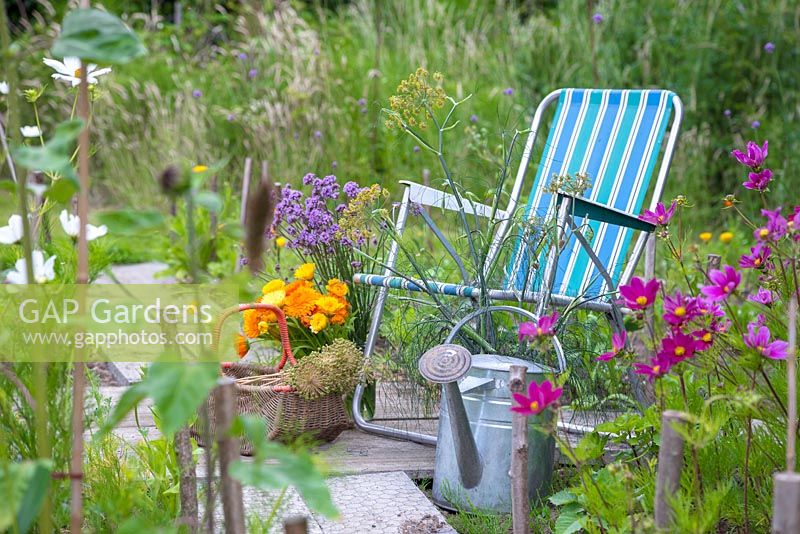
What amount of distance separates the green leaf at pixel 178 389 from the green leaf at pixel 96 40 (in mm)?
333

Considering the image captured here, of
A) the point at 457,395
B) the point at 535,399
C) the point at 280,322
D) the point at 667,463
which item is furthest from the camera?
the point at 280,322

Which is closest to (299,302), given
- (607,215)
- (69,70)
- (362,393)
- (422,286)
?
(362,393)

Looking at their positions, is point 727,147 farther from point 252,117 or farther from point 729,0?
point 252,117

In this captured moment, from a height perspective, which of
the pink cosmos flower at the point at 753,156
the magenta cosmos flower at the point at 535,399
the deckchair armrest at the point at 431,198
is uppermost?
the pink cosmos flower at the point at 753,156

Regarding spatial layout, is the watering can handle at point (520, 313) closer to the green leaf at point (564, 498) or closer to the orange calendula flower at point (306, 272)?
the green leaf at point (564, 498)

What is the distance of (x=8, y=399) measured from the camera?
63.2 inches

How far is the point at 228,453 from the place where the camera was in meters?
1.10

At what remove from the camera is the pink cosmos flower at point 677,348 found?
1.49 meters

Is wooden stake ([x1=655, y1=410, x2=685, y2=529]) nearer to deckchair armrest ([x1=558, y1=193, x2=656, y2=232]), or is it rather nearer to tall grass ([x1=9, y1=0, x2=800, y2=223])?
deckchair armrest ([x1=558, y1=193, x2=656, y2=232])

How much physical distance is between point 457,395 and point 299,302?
0.77m

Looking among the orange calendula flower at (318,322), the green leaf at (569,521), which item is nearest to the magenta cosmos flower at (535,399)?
the green leaf at (569,521)

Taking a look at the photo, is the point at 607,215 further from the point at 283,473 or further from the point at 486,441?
the point at 283,473

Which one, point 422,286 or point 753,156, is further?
point 422,286

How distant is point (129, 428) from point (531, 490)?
1.16 metres
